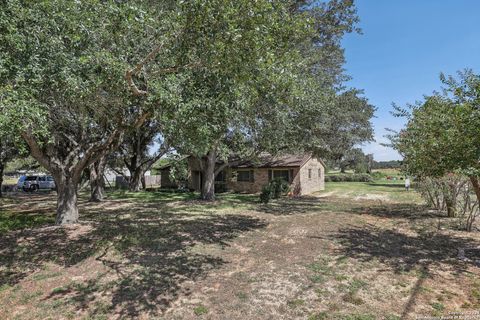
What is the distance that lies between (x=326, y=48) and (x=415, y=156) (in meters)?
10.2

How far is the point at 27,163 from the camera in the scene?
31.5m

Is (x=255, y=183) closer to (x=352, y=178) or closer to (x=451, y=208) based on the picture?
(x=451, y=208)

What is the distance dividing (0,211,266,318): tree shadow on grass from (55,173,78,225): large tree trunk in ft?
1.96

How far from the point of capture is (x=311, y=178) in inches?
1103

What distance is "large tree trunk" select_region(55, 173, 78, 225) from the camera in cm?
1118

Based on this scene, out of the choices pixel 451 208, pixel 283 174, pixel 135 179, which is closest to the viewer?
pixel 451 208

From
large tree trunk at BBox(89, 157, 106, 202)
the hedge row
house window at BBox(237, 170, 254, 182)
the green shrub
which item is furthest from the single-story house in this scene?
the hedge row

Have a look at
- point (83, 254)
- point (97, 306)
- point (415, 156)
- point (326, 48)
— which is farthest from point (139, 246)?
point (326, 48)

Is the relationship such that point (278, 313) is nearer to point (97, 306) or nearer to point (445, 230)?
point (97, 306)

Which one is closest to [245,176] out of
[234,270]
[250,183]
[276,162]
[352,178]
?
[250,183]

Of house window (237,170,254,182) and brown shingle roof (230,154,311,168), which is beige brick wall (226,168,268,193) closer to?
house window (237,170,254,182)

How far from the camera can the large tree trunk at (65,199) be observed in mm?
11180

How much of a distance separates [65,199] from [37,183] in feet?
88.5

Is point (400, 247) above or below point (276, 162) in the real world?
below
